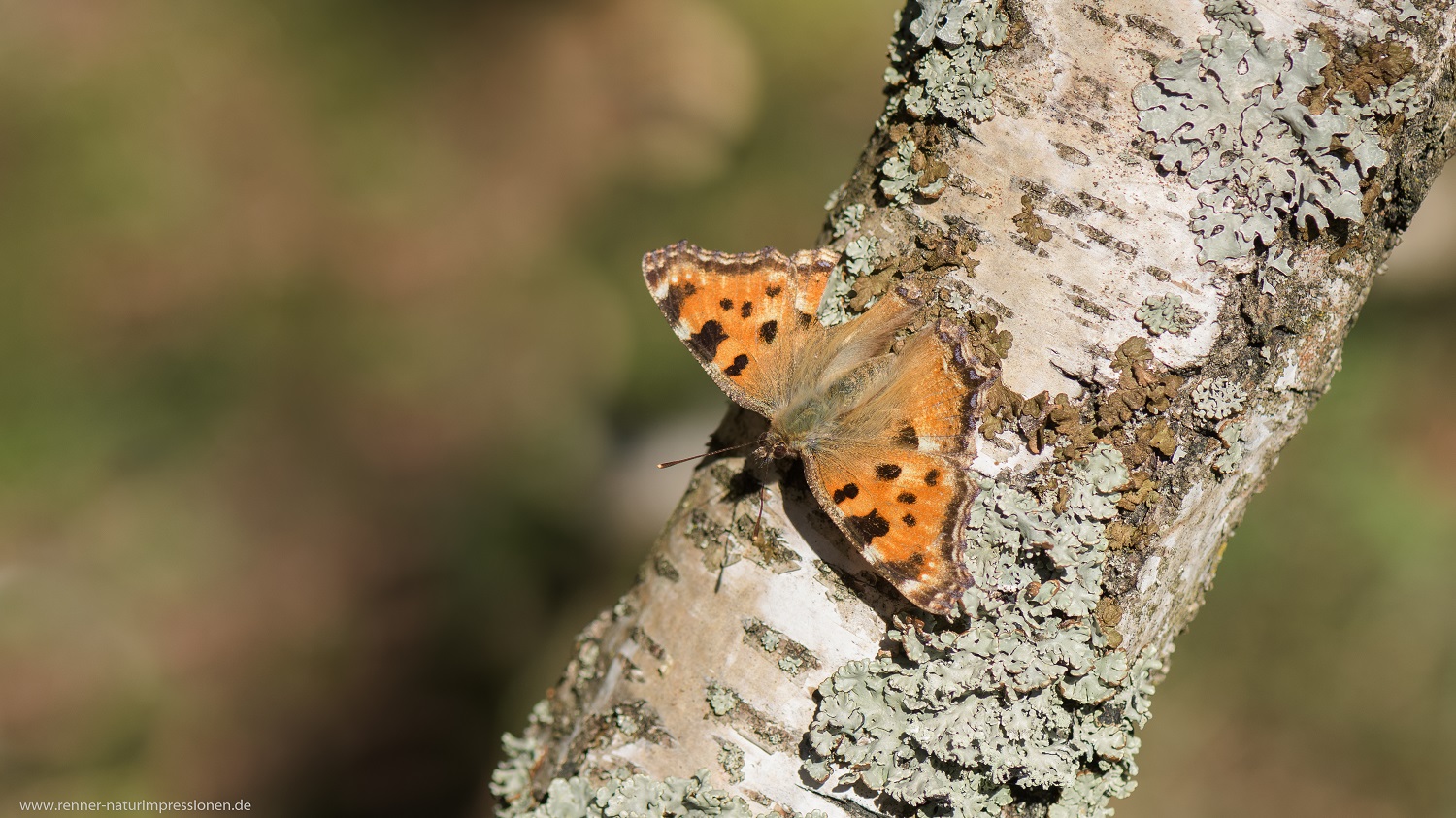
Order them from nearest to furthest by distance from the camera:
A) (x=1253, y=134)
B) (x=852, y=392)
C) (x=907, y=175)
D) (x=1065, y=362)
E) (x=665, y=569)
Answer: (x=1253, y=134)
(x=1065, y=362)
(x=907, y=175)
(x=665, y=569)
(x=852, y=392)

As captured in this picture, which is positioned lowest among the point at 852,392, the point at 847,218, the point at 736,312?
the point at 852,392

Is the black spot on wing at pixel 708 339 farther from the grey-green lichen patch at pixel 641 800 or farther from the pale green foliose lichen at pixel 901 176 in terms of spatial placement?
the grey-green lichen patch at pixel 641 800

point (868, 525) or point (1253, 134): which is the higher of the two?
point (1253, 134)

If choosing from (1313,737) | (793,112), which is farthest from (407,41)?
(1313,737)

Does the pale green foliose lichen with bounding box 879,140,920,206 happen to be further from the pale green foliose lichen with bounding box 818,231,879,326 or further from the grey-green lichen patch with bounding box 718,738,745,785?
the grey-green lichen patch with bounding box 718,738,745,785

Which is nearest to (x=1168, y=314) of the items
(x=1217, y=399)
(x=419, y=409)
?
(x=1217, y=399)

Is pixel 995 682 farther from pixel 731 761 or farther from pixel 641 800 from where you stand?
pixel 641 800

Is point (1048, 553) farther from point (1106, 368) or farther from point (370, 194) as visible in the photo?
point (370, 194)
